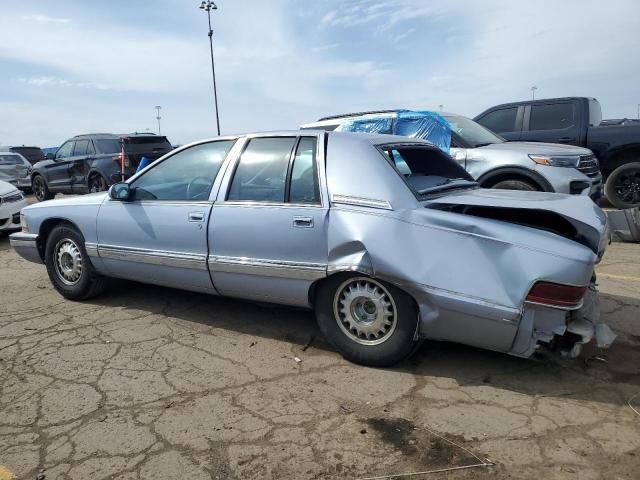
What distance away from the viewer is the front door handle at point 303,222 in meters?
3.34

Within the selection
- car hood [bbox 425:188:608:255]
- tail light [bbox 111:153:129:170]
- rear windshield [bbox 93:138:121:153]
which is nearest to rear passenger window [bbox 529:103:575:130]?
car hood [bbox 425:188:608:255]

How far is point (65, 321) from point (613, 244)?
6601mm

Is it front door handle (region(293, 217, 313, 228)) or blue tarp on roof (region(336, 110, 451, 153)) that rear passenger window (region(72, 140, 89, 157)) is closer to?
blue tarp on roof (region(336, 110, 451, 153))

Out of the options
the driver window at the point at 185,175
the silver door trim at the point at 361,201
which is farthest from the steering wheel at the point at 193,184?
the silver door trim at the point at 361,201

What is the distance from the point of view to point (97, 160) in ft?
40.1

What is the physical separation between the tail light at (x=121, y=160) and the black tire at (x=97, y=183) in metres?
0.63

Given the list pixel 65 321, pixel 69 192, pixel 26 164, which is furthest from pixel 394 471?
pixel 26 164

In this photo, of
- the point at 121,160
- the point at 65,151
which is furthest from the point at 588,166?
the point at 65,151

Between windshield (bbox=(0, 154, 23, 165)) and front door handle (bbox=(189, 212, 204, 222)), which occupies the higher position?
windshield (bbox=(0, 154, 23, 165))

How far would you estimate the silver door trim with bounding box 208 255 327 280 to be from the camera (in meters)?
3.34

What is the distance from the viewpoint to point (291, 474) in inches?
91.1

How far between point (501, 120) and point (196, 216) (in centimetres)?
723

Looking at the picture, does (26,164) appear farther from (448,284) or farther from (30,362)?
(448,284)

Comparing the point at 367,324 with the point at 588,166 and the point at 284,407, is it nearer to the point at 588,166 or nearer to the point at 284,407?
the point at 284,407
